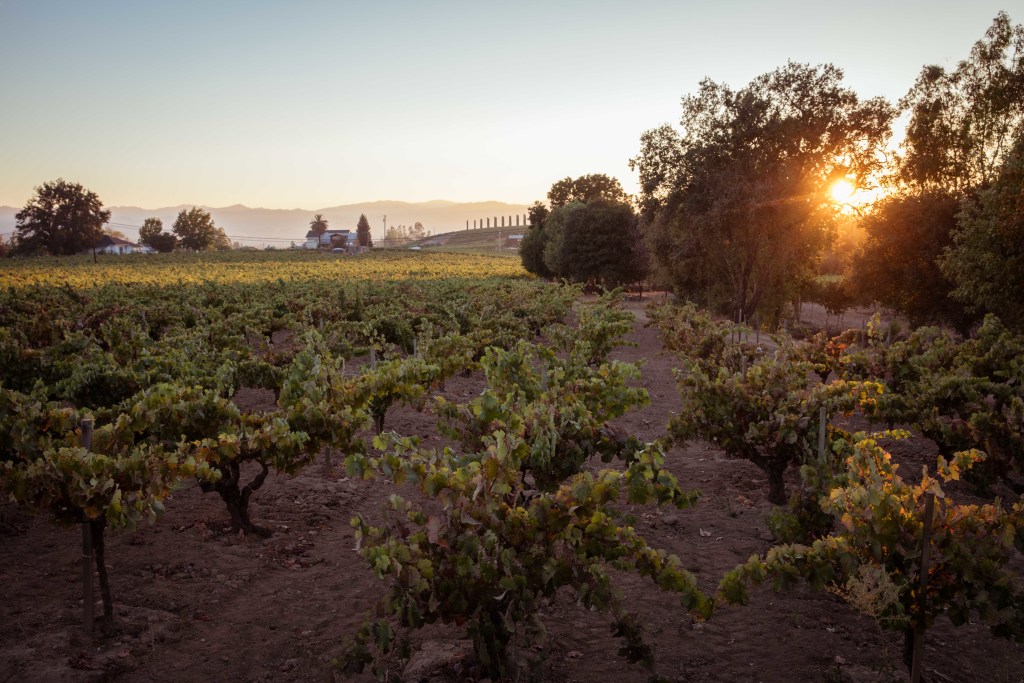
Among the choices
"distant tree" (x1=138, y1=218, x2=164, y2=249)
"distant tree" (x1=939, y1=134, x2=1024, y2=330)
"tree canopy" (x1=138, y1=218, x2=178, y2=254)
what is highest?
"distant tree" (x1=138, y1=218, x2=164, y2=249)

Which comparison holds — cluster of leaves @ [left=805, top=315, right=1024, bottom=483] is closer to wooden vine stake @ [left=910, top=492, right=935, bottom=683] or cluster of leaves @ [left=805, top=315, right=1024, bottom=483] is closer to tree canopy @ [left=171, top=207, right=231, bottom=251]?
wooden vine stake @ [left=910, top=492, right=935, bottom=683]

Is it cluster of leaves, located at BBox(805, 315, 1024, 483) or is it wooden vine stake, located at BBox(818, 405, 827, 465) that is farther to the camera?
cluster of leaves, located at BBox(805, 315, 1024, 483)

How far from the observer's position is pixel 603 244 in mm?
49562

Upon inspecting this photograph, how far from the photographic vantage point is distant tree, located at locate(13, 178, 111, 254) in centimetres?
7769

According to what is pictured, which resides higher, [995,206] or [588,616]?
[995,206]

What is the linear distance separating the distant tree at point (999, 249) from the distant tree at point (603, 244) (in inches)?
1100

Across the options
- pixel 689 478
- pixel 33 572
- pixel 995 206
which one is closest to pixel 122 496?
pixel 33 572

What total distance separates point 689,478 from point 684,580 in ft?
22.1

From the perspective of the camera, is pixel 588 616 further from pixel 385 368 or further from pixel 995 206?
pixel 995 206

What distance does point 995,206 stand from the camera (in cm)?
1916

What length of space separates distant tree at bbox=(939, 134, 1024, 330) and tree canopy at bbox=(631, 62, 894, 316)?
24.8ft

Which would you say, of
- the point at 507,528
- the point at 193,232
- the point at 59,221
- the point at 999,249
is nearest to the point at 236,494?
the point at 507,528

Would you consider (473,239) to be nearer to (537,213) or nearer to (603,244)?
(537,213)

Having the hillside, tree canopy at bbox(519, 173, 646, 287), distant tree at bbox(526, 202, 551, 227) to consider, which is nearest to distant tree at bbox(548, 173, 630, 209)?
distant tree at bbox(526, 202, 551, 227)
